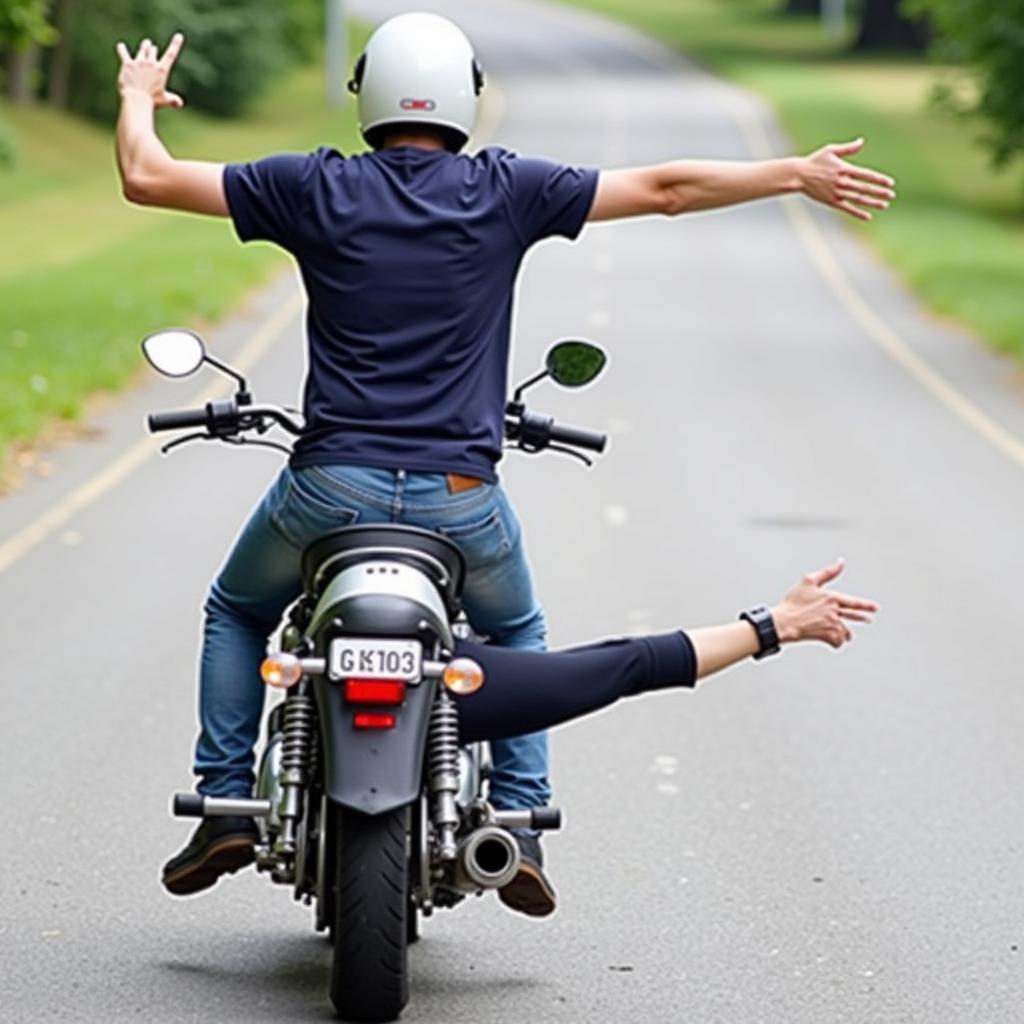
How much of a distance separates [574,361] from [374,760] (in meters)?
1.01

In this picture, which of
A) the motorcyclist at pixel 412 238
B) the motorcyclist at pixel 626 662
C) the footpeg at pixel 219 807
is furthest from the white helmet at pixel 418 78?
the footpeg at pixel 219 807

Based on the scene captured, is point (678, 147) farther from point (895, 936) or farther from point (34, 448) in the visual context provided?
point (895, 936)

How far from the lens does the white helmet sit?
609cm

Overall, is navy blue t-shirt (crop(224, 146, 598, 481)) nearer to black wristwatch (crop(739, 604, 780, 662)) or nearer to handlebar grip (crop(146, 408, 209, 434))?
handlebar grip (crop(146, 408, 209, 434))

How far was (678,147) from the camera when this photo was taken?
189ft

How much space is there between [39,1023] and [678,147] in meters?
52.5

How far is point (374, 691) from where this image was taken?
Result: 575 cm

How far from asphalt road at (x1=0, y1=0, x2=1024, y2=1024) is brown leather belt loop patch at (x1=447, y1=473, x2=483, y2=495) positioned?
111 cm

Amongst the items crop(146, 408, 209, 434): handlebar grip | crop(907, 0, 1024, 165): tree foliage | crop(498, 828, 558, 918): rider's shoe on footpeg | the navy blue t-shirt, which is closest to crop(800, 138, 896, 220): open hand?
the navy blue t-shirt

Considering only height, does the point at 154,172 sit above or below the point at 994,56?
below

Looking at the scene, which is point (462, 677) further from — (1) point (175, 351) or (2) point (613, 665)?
(1) point (175, 351)

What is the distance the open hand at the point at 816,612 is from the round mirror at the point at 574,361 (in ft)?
2.10

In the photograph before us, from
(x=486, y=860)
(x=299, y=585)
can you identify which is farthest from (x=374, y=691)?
(x=299, y=585)

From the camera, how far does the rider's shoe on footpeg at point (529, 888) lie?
6.24 m
